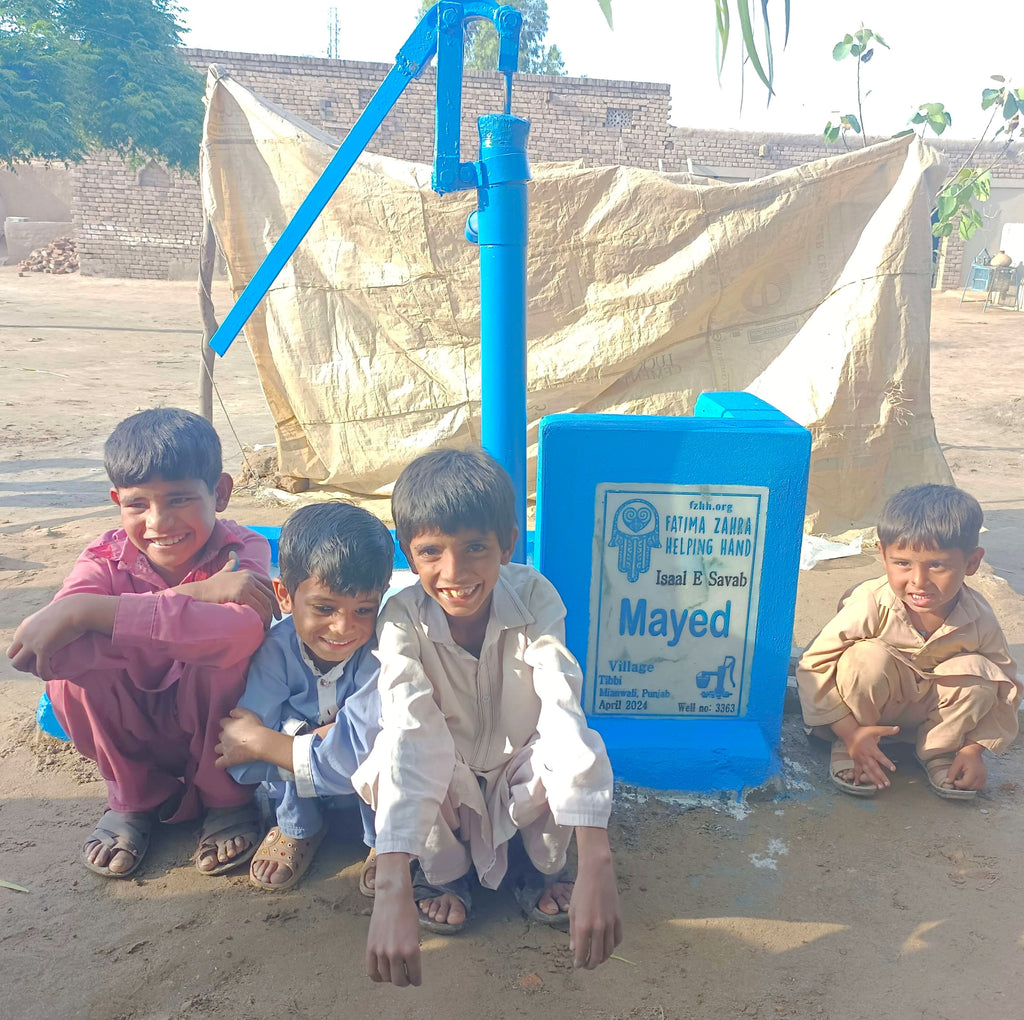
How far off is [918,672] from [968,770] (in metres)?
0.26

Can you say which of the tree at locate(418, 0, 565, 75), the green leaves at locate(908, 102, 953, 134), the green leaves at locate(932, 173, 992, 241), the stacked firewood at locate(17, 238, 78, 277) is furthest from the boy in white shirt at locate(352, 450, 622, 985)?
the tree at locate(418, 0, 565, 75)

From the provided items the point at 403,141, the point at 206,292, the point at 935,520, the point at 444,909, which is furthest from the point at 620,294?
the point at 403,141

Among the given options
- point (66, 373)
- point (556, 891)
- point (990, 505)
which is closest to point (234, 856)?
point (556, 891)

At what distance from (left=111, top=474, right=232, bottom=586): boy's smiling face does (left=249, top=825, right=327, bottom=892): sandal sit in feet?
1.98

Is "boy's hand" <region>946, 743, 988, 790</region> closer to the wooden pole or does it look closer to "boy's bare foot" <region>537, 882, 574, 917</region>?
"boy's bare foot" <region>537, 882, 574, 917</region>

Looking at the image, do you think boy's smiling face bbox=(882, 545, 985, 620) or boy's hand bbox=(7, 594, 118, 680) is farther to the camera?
boy's smiling face bbox=(882, 545, 985, 620)

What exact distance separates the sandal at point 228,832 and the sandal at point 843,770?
1.41 metres

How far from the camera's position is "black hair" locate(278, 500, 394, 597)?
180cm

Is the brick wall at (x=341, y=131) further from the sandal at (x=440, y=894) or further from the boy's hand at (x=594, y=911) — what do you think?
the boy's hand at (x=594, y=911)

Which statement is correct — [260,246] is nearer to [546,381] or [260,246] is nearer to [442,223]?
[442,223]

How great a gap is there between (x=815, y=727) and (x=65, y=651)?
72.5 inches

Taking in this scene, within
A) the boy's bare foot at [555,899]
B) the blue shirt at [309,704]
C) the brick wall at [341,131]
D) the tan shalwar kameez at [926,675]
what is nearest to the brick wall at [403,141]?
the brick wall at [341,131]

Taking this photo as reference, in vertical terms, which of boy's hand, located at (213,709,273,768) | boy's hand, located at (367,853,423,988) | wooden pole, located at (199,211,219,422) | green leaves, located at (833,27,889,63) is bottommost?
boy's hand, located at (367,853,423,988)

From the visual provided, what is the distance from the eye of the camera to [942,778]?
2.28 meters
